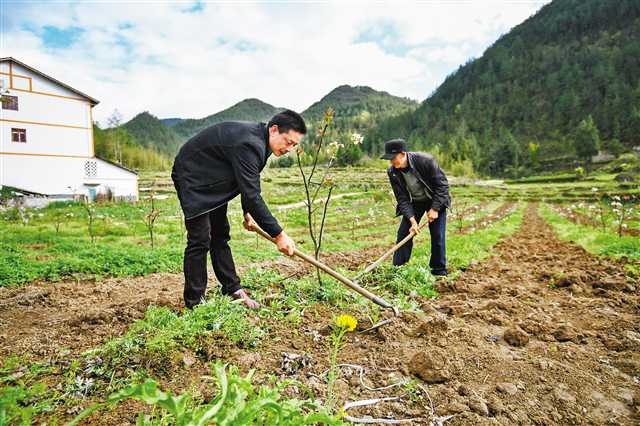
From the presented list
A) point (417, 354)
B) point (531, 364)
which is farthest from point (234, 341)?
point (531, 364)

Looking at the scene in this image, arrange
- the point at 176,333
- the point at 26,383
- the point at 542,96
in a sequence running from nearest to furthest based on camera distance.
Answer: the point at 26,383, the point at 176,333, the point at 542,96

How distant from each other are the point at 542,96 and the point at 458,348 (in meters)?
150

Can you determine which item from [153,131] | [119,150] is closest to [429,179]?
[119,150]

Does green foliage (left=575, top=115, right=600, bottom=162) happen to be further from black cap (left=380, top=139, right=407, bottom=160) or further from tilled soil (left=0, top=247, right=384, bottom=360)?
tilled soil (left=0, top=247, right=384, bottom=360)

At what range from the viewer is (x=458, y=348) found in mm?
2809

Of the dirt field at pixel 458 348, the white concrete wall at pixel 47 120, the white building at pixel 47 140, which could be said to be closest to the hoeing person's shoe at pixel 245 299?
the dirt field at pixel 458 348

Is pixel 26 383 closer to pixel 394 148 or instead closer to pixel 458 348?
pixel 458 348

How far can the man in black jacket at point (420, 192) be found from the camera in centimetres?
526

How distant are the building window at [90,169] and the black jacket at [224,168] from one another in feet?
84.3

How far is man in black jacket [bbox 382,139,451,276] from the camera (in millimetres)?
5258

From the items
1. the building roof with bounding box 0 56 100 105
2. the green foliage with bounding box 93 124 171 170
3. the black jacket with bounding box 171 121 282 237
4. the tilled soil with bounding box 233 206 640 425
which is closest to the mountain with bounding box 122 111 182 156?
the green foliage with bounding box 93 124 171 170

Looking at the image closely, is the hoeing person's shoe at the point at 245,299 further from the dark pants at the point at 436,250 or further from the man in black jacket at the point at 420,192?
the dark pants at the point at 436,250

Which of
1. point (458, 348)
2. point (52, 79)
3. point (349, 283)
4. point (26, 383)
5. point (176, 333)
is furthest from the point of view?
point (52, 79)

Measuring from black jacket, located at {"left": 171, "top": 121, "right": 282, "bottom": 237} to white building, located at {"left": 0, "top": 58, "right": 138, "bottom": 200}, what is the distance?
24.0 metres
